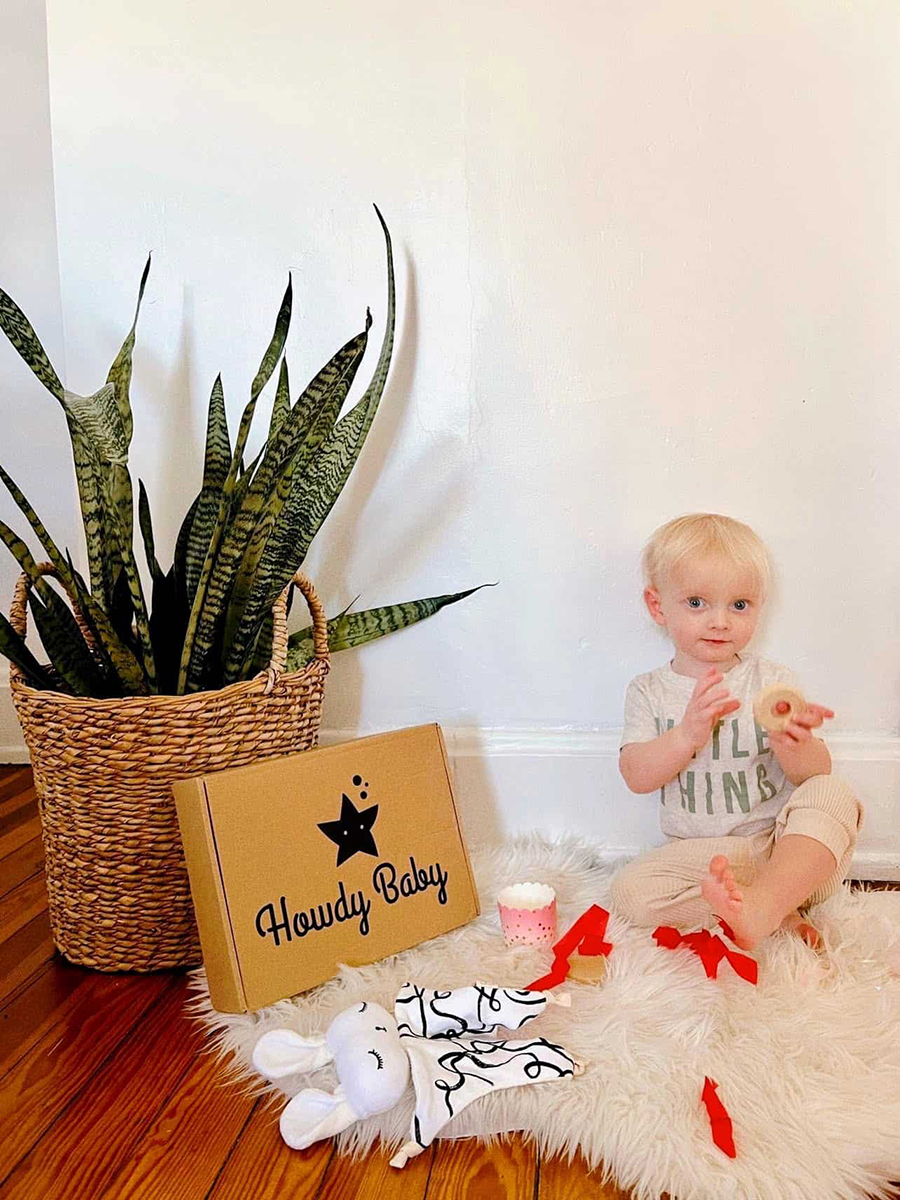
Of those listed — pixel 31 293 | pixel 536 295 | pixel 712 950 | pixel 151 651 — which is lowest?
pixel 712 950

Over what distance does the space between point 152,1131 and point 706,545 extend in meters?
1.02

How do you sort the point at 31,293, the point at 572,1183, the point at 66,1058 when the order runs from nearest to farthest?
the point at 572,1183, the point at 66,1058, the point at 31,293

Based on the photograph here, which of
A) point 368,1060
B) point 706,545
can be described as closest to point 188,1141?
point 368,1060

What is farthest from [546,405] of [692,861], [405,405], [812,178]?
[692,861]

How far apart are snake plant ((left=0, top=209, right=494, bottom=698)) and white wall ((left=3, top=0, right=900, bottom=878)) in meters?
0.24

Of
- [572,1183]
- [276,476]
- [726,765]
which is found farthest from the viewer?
[726,765]

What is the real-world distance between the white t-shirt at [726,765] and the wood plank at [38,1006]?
2.75 ft

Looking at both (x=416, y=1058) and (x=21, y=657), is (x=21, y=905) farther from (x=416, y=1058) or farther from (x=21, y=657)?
(x=416, y=1058)

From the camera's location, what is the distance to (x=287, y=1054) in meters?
1.11

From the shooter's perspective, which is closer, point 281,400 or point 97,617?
point 97,617

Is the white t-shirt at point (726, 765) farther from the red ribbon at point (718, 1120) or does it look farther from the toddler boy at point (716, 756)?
the red ribbon at point (718, 1120)

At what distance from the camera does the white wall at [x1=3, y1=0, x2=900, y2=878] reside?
62.9 inches

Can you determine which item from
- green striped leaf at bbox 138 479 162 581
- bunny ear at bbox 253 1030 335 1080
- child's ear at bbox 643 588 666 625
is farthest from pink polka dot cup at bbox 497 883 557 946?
green striped leaf at bbox 138 479 162 581

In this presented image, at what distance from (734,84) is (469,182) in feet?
1.40
